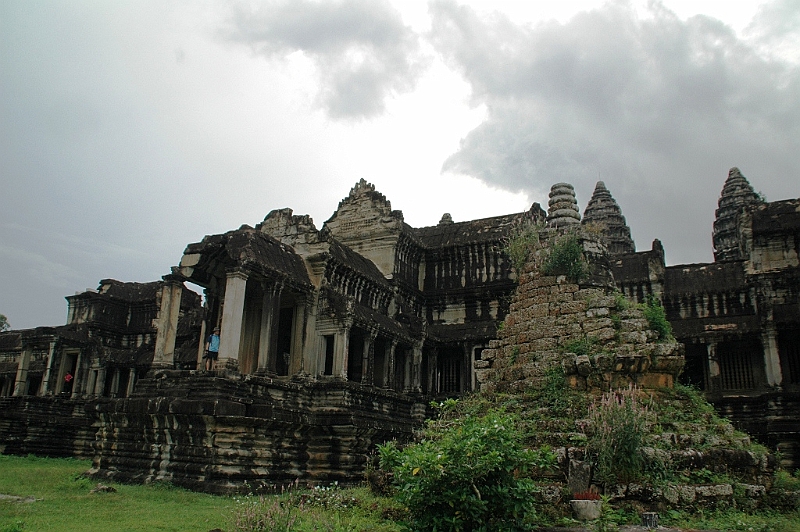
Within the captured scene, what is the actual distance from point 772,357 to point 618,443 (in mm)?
16859

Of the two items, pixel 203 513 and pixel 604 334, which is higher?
pixel 604 334

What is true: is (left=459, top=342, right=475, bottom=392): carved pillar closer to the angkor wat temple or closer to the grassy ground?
the angkor wat temple

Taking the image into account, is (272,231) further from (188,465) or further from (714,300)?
(714,300)

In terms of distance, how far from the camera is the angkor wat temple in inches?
673

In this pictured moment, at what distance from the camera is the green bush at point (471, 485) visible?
24.6ft

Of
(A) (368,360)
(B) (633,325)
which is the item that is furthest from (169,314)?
(B) (633,325)

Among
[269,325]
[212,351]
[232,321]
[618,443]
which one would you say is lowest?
[618,443]

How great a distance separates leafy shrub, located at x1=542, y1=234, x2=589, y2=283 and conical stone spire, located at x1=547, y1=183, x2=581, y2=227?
1358 cm

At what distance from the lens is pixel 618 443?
31.3 ft

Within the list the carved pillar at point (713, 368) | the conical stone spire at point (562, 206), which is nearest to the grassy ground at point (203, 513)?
the carved pillar at point (713, 368)

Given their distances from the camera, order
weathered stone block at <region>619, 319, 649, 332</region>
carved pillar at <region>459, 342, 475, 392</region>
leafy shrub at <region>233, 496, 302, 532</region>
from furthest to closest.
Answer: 1. carved pillar at <region>459, 342, 475, 392</region>
2. weathered stone block at <region>619, 319, 649, 332</region>
3. leafy shrub at <region>233, 496, 302, 532</region>

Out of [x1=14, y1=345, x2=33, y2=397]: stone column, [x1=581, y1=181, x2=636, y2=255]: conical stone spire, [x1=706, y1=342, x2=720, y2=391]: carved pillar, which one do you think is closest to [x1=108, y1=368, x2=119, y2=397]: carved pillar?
[x1=14, y1=345, x2=33, y2=397]: stone column

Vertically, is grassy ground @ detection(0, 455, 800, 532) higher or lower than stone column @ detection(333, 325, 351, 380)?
lower

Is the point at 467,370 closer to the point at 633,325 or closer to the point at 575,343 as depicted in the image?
the point at 575,343
